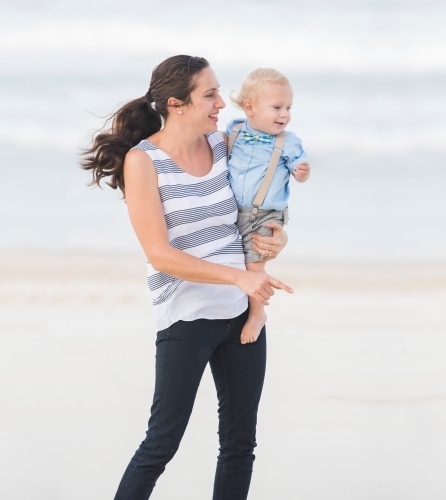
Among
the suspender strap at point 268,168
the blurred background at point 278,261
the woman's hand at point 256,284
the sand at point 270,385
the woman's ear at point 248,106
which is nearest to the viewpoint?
the woman's hand at point 256,284

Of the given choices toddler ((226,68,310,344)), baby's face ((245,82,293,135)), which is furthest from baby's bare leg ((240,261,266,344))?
baby's face ((245,82,293,135))

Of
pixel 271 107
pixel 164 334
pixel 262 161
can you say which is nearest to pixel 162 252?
pixel 164 334

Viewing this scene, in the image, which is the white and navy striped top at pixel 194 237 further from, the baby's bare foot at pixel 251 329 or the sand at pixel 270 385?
the sand at pixel 270 385

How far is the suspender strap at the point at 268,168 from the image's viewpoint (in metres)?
2.13

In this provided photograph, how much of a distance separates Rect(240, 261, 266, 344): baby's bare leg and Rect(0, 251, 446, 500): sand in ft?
3.47

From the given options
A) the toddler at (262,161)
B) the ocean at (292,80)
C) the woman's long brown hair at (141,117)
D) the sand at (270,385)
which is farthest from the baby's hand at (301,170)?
the ocean at (292,80)

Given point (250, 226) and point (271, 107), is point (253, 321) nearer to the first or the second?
point (250, 226)

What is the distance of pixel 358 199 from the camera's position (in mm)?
6816

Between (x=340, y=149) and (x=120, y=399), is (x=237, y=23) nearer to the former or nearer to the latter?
(x=340, y=149)

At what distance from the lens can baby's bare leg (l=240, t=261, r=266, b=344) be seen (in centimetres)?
207

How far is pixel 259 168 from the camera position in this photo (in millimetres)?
2160

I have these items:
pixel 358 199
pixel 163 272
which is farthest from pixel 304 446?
pixel 358 199

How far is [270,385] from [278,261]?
2059 mm

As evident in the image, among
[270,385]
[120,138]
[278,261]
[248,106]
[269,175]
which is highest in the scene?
[278,261]
